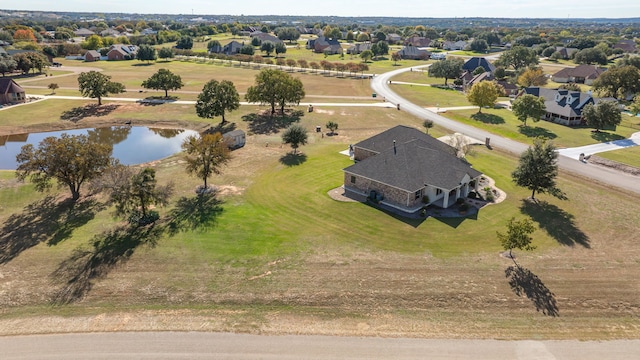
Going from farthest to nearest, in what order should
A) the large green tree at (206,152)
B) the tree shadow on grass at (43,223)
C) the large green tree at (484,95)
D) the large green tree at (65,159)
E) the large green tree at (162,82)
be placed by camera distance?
1. the large green tree at (162,82)
2. the large green tree at (484,95)
3. the large green tree at (206,152)
4. the large green tree at (65,159)
5. the tree shadow on grass at (43,223)

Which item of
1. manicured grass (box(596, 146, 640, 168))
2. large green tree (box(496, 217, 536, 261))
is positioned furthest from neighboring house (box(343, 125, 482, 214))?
manicured grass (box(596, 146, 640, 168))

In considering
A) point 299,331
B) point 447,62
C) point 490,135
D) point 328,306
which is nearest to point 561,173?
point 490,135

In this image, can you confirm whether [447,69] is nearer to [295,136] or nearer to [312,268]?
[295,136]

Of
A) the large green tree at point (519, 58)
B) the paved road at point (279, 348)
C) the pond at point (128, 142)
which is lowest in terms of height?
the paved road at point (279, 348)

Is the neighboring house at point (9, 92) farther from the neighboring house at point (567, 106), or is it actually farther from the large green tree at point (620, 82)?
the large green tree at point (620, 82)

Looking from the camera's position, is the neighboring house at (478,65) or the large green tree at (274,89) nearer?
the large green tree at (274,89)

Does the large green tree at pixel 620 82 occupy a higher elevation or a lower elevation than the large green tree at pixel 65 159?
higher

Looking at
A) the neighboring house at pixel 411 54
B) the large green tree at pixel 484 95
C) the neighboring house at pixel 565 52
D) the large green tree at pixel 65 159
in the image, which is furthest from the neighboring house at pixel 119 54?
the neighboring house at pixel 565 52
